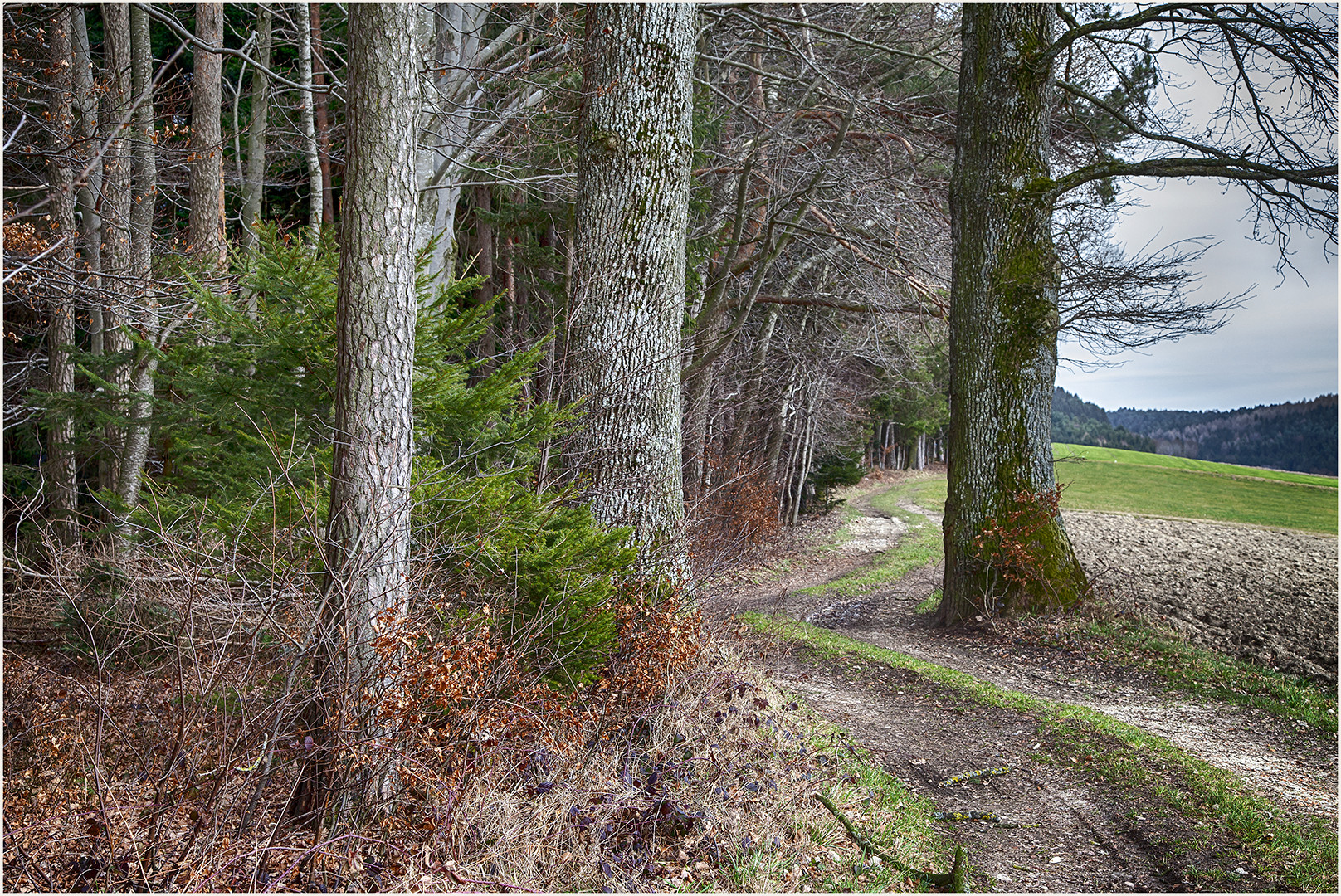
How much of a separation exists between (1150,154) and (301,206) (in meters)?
14.3

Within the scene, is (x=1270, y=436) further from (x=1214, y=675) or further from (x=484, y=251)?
(x=484, y=251)

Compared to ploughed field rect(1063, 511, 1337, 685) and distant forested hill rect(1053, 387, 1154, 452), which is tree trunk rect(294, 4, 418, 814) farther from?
distant forested hill rect(1053, 387, 1154, 452)

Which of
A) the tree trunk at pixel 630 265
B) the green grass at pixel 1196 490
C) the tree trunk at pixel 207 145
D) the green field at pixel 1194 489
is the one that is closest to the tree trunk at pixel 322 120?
the tree trunk at pixel 207 145

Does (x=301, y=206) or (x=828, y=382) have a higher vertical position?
(x=301, y=206)

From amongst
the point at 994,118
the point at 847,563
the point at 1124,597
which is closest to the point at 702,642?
the point at 1124,597

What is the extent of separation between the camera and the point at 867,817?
13.9 ft

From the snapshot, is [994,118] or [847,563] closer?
[994,118]

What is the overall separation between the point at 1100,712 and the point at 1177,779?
1504 mm

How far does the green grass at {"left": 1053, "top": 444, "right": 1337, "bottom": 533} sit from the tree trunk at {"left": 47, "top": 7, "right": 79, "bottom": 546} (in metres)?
11.5

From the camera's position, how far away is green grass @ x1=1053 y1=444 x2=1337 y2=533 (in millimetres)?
11156

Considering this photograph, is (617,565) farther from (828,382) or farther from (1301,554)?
(828,382)

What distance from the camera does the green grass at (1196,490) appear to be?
11156 millimetres

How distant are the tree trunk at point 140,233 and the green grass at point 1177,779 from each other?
24.7ft

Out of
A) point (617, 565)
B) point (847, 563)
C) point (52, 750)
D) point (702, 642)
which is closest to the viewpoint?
point (52, 750)
